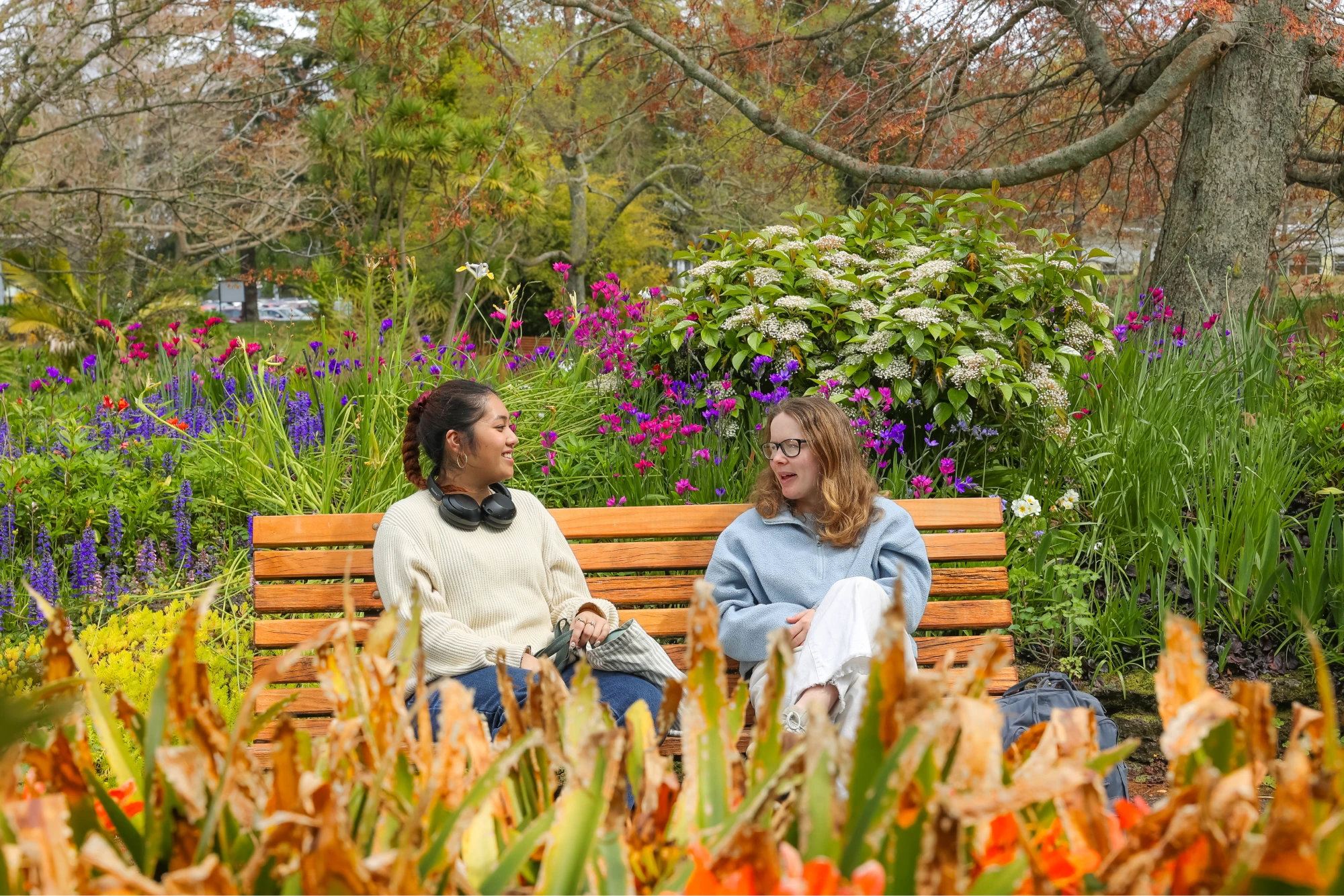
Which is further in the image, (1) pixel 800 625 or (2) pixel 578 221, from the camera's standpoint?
(2) pixel 578 221

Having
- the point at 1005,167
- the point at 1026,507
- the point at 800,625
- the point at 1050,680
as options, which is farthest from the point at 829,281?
the point at 1005,167

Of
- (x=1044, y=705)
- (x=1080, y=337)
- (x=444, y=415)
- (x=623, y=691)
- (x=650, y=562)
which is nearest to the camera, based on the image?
(x=1044, y=705)

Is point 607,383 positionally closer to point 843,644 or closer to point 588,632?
point 588,632

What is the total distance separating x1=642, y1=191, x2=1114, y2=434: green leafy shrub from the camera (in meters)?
4.41

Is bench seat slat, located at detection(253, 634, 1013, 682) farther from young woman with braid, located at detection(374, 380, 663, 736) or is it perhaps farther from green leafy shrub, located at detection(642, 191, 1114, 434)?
green leafy shrub, located at detection(642, 191, 1114, 434)

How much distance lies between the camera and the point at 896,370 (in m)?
4.35

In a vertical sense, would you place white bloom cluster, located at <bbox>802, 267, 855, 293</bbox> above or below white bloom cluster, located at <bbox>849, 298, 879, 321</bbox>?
above

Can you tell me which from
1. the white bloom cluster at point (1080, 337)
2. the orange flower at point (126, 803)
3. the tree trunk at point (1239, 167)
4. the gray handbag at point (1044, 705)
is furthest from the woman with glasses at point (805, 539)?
the tree trunk at point (1239, 167)

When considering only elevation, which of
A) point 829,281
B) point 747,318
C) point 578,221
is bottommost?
point 747,318

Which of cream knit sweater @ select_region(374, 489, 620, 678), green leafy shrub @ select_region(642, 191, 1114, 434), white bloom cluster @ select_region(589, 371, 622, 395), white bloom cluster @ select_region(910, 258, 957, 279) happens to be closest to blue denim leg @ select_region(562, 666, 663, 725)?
cream knit sweater @ select_region(374, 489, 620, 678)

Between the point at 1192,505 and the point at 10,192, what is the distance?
7095 mm

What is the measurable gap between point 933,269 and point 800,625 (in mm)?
2070

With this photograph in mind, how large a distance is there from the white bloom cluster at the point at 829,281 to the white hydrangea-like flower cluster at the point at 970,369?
1.95ft

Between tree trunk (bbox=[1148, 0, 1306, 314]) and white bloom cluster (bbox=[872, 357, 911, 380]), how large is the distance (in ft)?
9.60
